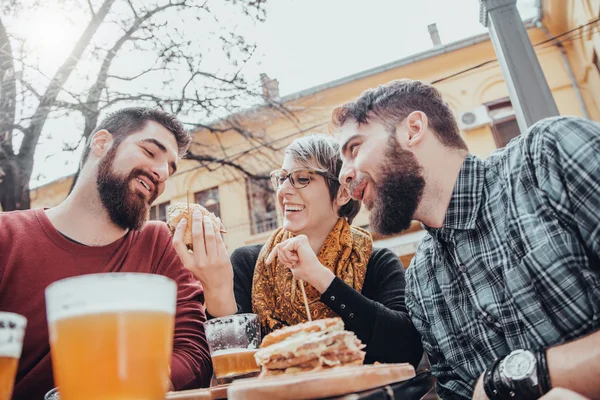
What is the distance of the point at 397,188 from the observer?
188 centimetres

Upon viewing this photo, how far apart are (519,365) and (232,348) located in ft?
3.01

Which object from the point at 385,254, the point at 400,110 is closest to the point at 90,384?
the point at 400,110

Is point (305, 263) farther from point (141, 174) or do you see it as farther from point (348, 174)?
point (141, 174)

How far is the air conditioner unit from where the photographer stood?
11227 millimetres

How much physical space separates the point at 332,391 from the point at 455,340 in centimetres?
105

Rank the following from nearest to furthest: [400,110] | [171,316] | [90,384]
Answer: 1. [90,384]
2. [171,316]
3. [400,110]

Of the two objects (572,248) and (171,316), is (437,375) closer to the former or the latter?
(572,248)

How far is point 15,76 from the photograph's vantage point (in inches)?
223

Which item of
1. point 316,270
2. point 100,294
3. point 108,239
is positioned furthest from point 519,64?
point 100,294

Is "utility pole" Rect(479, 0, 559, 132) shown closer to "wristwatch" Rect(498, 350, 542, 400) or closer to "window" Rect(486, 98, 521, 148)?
"wristwatch" Rect(498, 350, 542, 400)

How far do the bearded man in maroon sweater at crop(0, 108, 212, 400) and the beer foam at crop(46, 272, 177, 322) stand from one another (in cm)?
91

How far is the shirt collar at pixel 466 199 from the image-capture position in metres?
1.68

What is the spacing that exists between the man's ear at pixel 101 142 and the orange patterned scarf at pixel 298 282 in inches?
42.4

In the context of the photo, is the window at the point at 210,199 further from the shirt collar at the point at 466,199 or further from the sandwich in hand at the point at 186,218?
the shirt collar at the point at 466,199
